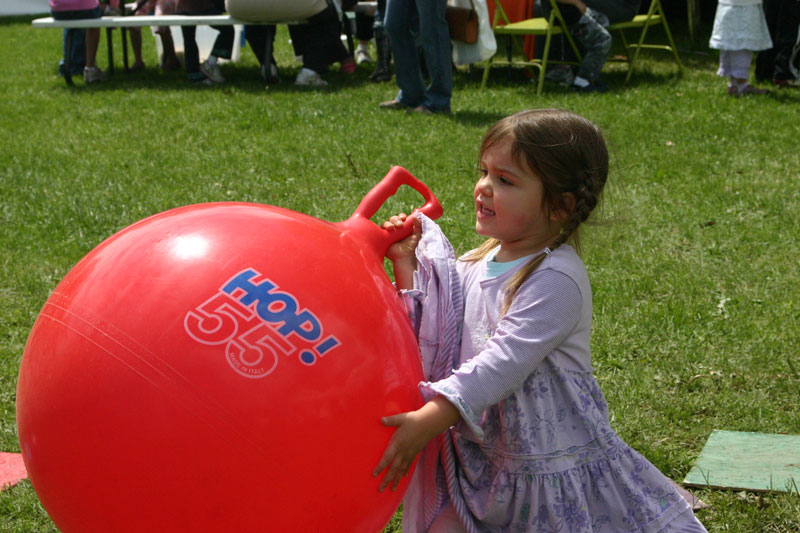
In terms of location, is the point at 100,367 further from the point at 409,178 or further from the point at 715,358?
the point at 715,358

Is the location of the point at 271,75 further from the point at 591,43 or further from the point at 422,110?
the point at 591,43

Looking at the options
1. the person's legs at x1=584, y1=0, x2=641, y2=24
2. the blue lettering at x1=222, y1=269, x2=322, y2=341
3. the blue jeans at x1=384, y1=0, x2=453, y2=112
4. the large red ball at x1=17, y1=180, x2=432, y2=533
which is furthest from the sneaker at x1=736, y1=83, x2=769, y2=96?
the blue lettering at x1=222, y1=269, x2=322, y2=341

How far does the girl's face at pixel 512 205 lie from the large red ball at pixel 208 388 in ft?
1.65

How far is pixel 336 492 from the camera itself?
1970mm

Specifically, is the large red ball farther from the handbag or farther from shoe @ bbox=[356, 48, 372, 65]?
shoe @ bbox=[356, 48, 372, 65]

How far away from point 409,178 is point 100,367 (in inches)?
47.1

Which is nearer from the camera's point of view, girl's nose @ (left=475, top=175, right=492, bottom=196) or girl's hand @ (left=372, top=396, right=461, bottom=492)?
girl's hand @ (left=372, top=396, right=461, bottom=492)

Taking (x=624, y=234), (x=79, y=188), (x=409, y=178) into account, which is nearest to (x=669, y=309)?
(x=624, y=234)

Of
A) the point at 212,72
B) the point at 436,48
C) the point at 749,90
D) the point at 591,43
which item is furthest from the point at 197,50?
the point at 749,90

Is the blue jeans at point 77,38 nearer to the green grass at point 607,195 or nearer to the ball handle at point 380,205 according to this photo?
the green grass at point 607,195

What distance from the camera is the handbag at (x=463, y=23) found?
8.90 metres

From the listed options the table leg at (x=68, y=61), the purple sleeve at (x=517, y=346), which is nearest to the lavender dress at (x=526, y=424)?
the purple sleeve at (x=517, y=346)

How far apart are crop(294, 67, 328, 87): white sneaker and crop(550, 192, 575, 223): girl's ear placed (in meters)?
7.85

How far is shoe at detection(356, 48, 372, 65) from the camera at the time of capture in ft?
38.8
